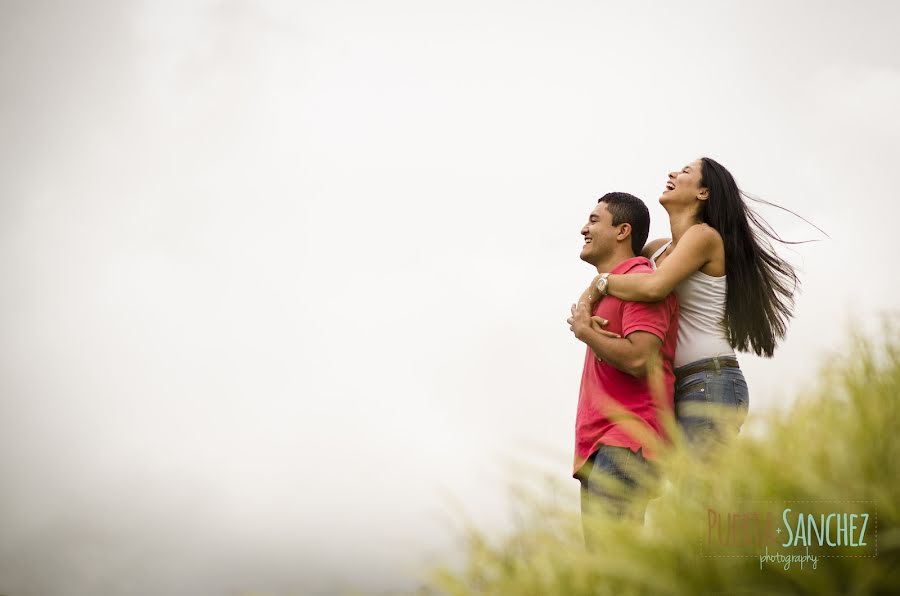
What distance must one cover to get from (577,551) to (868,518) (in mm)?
739

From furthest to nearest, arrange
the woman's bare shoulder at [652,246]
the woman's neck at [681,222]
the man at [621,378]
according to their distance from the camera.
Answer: the woman's bare shoulder at [652,246], the woman's neck at [681,222], the man at [621,378]

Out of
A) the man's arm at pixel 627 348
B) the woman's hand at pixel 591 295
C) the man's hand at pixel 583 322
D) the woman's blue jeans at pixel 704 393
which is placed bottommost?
the woman's blue jeans at pixel 704 393

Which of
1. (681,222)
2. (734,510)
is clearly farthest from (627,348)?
(734,510)

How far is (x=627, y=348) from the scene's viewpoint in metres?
4.38

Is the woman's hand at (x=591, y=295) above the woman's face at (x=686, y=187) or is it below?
below

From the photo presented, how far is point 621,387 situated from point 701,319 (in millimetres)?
728

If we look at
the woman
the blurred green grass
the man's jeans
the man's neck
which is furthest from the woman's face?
the blurred green grass

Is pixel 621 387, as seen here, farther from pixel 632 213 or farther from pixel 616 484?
pixel 616 484

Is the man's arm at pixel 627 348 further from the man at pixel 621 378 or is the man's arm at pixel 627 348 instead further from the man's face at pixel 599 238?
the man's face at pixel 599 238

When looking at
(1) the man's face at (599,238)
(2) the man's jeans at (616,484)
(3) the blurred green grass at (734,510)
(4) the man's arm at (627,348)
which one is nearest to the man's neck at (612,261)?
(1) the man's face at (599,238)

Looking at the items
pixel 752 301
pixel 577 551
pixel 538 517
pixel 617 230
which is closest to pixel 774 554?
pixel 577 551

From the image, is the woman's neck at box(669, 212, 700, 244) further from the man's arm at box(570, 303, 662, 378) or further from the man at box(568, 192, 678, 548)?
the man's arm at box(570, 303, 662, 378)

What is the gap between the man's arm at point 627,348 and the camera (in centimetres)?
435

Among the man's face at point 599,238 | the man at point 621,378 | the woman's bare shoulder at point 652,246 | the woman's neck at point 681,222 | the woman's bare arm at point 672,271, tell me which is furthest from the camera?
the woman's bare shoulder at point 652,246
